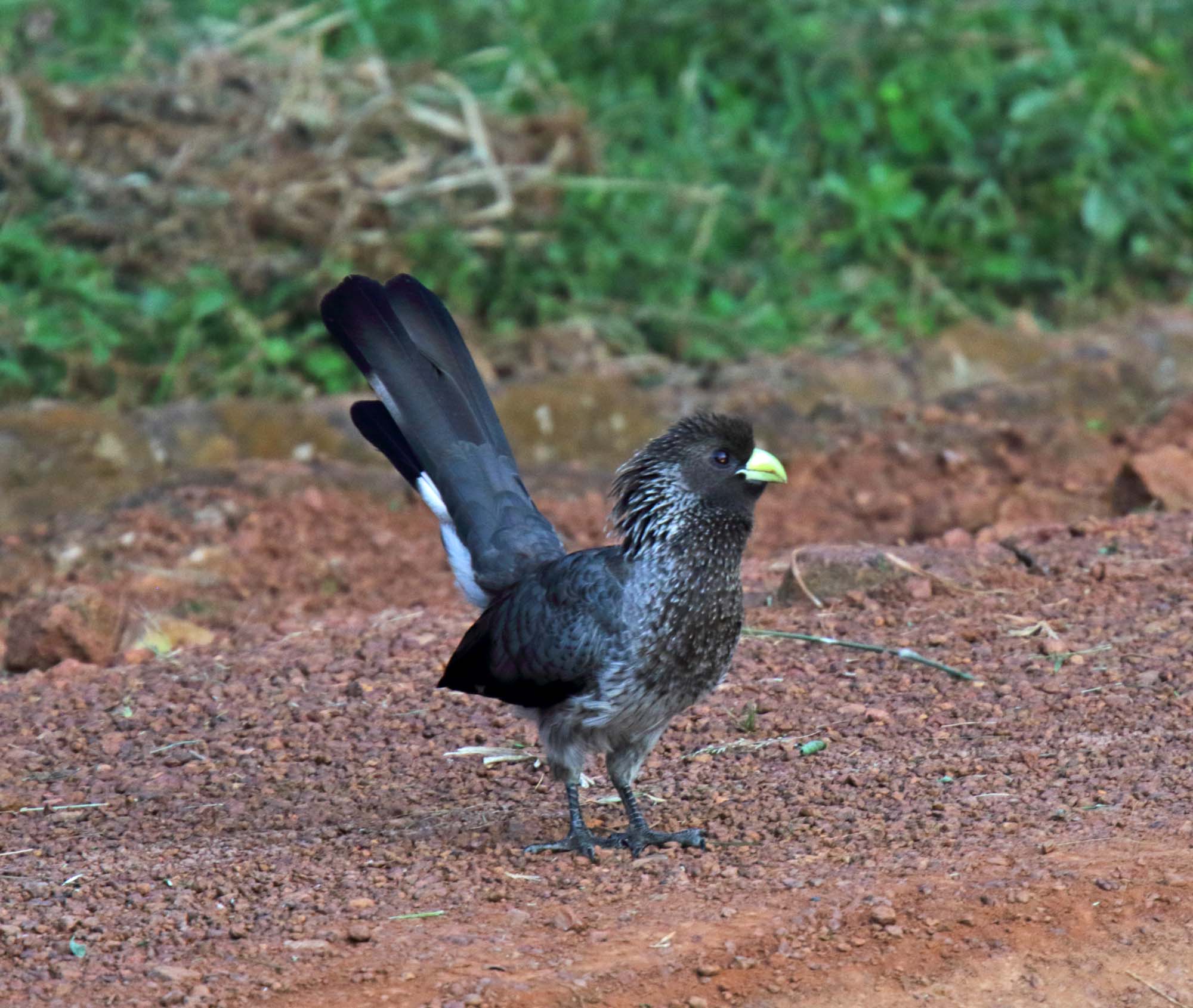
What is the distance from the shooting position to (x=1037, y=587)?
5.90 metres

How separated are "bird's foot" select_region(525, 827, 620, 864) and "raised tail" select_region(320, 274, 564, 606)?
0.90m

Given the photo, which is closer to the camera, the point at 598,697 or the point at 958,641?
the point at 598,697

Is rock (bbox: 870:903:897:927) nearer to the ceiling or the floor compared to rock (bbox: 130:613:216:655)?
nearer to the ceiling

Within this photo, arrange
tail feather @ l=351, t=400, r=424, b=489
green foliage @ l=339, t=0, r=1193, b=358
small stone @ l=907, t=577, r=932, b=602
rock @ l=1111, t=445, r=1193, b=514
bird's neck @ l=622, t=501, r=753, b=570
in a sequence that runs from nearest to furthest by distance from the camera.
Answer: bird's neck @ l=622, t=501, r=753, b=570 < tail feather @ l=351, t=400, r=424, b=489 < small stone @ l=907, t=577, r=932, b=602 < rock @ l=1111, t=445, r=1193, b=514 < green foliage @ l=339, t=0, r=1193, b=358

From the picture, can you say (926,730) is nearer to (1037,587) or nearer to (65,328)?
(1037,587)

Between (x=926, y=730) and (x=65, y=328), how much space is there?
4.98 metres

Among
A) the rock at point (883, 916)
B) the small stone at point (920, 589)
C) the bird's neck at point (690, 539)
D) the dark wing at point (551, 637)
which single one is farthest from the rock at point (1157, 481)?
the rock at point (883, 916)

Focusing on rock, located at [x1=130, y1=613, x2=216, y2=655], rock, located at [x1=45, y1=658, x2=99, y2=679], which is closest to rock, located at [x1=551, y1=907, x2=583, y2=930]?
rock, located at [x1=45, y1=658, x2=99, y2=679]

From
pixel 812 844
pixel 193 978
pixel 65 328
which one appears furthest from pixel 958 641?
pixel 65 328

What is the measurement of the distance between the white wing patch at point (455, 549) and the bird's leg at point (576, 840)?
2.59 feet

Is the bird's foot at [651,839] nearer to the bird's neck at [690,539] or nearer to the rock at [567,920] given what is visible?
the rock at [567,920]

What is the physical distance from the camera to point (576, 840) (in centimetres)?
444

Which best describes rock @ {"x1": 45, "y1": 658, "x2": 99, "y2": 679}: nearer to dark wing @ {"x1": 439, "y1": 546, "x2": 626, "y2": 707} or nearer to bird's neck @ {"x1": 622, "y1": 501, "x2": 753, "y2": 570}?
dark wing @ {"x1": 439, "y1": 546, "x2": 626, "y2": 707}

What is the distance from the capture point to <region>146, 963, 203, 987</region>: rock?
362 centimetres
